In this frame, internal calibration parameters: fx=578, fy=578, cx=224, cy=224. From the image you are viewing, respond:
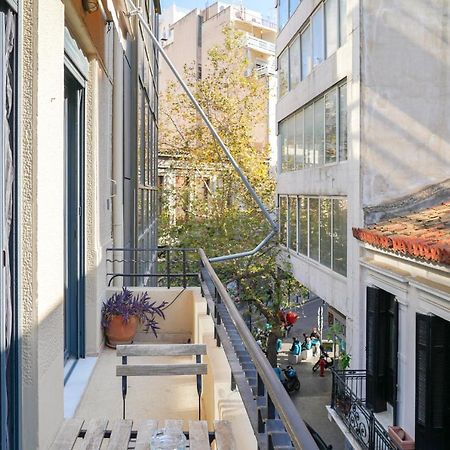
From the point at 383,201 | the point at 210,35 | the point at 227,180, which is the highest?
the point at 210,35

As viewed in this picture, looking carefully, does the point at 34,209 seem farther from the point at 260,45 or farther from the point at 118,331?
the point at 260,45

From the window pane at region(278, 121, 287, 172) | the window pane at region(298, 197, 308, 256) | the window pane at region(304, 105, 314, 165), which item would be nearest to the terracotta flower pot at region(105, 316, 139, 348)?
the window pane at region(304, 105, 314, 165)

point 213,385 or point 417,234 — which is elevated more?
point 417,234

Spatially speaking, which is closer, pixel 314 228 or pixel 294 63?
pixel 314 228

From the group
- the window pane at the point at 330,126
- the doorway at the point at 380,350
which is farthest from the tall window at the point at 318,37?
the doorway at the point at 380,350

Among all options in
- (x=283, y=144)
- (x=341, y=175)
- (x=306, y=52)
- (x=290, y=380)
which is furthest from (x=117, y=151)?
(x=290, y=380)

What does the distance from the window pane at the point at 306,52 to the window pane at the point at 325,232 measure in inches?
148

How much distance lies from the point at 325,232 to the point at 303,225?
218 cm

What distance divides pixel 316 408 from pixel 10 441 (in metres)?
15.0

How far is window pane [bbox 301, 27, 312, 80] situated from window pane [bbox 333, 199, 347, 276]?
4250 mm

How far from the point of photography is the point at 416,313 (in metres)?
8.85

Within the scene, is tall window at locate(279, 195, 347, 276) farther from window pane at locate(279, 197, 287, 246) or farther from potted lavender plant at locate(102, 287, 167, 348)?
potted lavender plant at locate(102, 287, 167, 348)

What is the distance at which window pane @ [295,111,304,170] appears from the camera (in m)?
16.3

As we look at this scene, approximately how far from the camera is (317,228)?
586 inches
